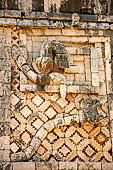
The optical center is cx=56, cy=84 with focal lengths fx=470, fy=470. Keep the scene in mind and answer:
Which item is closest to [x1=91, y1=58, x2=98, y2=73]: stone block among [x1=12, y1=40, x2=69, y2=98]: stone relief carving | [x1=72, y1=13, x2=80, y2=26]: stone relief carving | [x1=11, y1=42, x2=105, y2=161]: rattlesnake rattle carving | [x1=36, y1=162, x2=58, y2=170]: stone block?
[x1=12, y1=40, x2=69, y2=98]: stone relief carving

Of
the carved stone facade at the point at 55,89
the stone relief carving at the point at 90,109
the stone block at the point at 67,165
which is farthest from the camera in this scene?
the stone relief carving at the point at 90,109

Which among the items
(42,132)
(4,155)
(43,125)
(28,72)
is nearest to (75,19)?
(28,72)

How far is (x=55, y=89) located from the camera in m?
9.84

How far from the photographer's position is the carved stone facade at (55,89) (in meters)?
9.43

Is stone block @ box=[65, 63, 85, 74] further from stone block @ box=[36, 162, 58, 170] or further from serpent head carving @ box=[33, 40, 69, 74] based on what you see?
stone block @ box=[36, 162, 58, 170]

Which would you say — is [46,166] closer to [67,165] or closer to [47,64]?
[67,165]

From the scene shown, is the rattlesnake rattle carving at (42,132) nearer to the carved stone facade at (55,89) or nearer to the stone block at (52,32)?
the carved stone facade at (55,89)

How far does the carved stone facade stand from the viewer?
371 inches

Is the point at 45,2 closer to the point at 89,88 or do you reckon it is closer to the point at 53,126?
the point at 89,88

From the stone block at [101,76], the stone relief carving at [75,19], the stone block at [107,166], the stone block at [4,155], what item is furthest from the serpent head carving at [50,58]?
the stone block at [107,166]

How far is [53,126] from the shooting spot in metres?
9.58

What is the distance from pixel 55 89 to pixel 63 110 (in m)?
0.47

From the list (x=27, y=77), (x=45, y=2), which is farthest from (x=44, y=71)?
(x=45, y=2)

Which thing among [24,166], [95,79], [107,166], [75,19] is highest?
[75,19]
